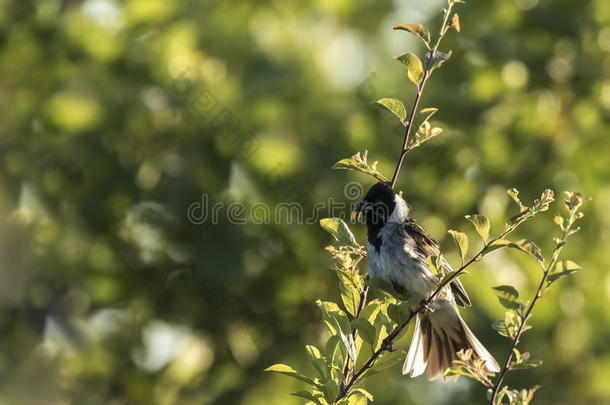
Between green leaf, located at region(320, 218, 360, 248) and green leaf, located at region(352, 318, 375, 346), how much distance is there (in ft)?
0.79

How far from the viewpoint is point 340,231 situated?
2068 millimetres

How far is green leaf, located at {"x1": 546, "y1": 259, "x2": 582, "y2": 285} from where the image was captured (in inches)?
66.2

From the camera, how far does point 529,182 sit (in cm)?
554

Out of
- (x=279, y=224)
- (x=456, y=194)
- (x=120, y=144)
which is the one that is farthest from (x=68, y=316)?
(x=456, y=194)

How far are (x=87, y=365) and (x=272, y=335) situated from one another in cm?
161

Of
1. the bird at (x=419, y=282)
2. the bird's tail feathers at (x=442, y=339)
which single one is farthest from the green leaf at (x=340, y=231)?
the bird's tail feathers at (x=442, y=339)

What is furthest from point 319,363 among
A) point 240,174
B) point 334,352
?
point 240,174

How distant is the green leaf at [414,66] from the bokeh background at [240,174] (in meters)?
2.83

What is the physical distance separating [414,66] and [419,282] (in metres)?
1.45

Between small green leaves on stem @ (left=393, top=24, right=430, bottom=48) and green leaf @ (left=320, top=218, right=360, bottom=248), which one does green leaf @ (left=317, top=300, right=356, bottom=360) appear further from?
small green leaves on stem @ (left=393, top=24, right=430, bottom=48)

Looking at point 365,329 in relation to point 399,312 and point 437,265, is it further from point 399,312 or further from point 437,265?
point 437,265

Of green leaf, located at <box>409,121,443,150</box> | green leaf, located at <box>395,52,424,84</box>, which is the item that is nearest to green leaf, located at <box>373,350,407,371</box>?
green leaf, located at <box>409,121,443,150</box>

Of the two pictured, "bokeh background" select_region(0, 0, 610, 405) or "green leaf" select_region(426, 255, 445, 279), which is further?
"bokeh background" select_region(0, 0, 610, 405)

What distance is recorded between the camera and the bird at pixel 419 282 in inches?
124
